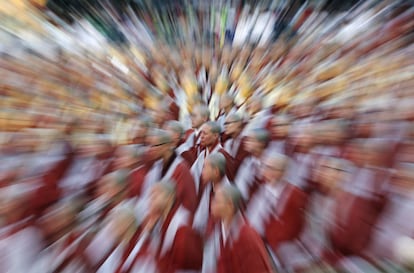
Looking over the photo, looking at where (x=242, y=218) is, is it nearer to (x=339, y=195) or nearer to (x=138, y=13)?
(x=339, y=195)

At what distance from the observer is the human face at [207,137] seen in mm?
698

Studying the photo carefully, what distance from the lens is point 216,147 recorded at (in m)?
0.68

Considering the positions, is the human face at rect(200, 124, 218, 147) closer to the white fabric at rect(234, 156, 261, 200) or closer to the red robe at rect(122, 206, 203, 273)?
the white fabric at rect(234, 156, 261, 200)

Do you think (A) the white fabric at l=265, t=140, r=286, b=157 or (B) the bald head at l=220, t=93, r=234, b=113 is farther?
(B) the bald head at l=220, t=93, r=234, b=113

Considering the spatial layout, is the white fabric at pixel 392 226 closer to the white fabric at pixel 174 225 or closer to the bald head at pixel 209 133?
the white fabric at pixel 174 225

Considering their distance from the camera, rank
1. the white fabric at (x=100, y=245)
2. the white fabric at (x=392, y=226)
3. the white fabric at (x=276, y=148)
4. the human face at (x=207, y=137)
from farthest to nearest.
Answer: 1. the human face at (x=207, y=137)
2. the white fabric at (x=276, y=148)
3. the white fabric at (x=100, y=245)
4. the white fabric at (x=392, y=226)

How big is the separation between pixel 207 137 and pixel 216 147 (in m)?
0.04

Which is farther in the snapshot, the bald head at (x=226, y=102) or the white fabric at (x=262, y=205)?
the bald head at (x=226, y=102)

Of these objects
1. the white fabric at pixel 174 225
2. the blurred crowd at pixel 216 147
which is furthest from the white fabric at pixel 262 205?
the white fabric at pixel 174 225

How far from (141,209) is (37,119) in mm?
327

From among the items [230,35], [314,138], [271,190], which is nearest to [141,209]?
[271,190]

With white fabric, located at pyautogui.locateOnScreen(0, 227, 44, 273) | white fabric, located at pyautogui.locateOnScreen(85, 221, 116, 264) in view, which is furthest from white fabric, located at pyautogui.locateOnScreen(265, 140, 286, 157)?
white fabric, located at pyautogui.locateOnScreen(0, 227, 44, 273)

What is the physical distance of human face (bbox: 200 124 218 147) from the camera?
70 cm

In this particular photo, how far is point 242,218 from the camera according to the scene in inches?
19.3
